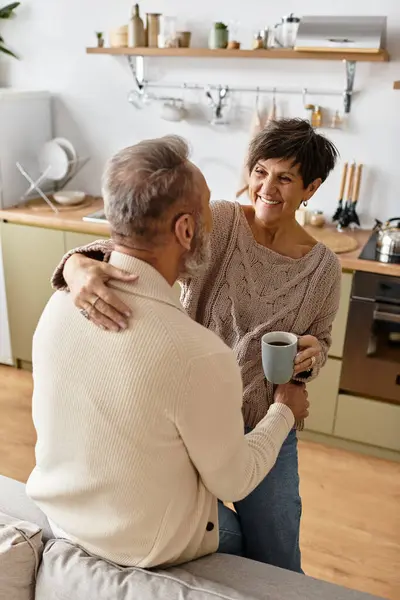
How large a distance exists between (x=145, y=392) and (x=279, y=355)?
0.41m

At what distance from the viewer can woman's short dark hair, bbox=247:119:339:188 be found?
4.75ft

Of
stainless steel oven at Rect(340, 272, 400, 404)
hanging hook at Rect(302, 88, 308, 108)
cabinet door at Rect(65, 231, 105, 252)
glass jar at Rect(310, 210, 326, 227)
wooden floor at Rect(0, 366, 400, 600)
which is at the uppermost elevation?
hanging hook at Rect(302, 88, 308, 108)

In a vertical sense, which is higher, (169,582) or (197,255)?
(197,255)

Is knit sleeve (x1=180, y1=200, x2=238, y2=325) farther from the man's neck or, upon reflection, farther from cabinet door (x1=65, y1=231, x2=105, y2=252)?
cabinet door (x1=65, y1=231, x2=105, y2=252)

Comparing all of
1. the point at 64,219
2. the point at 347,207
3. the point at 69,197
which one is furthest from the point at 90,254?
the point at 69,197

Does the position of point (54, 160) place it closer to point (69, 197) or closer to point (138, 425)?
point (69, 197)

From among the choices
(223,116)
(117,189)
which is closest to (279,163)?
(117,189)

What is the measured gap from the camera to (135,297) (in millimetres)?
993

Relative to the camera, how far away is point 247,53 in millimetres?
2730

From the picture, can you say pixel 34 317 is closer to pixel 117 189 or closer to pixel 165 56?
pixel 165 56

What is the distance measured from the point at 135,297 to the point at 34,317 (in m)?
2.41

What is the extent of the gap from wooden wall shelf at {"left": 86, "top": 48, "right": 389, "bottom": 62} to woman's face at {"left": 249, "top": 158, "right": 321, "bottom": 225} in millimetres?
1366

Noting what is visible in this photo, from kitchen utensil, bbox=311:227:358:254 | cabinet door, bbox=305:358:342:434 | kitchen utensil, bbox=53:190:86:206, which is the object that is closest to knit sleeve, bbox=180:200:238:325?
kitchen utensil, bbox=311:227:358:254

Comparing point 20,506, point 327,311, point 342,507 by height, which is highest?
point 327,311
